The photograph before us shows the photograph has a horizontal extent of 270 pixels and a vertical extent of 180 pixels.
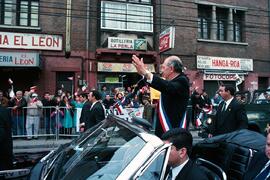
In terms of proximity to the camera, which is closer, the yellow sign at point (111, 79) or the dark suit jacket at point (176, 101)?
the dark suit jacket at point (176, 101)

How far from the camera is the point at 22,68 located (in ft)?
51.5

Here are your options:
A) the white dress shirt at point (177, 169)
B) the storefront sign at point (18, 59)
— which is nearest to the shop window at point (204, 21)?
the storefront sign at point (18, 59)

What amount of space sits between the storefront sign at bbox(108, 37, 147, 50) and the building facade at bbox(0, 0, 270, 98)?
5 centimetres

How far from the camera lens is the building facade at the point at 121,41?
16.5m

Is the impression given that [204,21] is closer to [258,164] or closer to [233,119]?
[233,119]

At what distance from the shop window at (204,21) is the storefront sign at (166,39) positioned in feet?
13.1

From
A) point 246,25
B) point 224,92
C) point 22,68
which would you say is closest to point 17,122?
point 22,68

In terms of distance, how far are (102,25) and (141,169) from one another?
16507 mm

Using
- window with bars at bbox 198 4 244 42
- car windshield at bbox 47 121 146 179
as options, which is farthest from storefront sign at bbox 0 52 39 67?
car windshield at bbox 47 121 146 179

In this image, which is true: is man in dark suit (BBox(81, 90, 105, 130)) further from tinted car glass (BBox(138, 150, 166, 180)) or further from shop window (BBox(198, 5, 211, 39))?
shop window (BBox(198, 5, 211, 39))

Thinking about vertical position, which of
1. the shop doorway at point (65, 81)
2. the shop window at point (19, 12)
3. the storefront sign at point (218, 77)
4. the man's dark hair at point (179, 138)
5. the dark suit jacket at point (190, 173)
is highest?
the shop window at point (19, 12)

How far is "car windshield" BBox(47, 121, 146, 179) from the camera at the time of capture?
100 inches

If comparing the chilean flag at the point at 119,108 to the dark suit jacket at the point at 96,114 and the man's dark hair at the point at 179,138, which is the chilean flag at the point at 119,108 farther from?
the man's dark hair at the point at 179,138

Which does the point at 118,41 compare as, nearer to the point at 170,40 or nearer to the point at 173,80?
the point at 170,40
